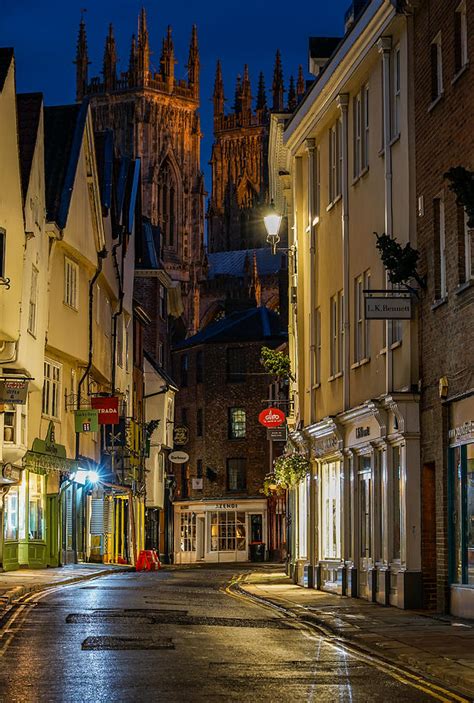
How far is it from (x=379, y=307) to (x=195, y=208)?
147 meters

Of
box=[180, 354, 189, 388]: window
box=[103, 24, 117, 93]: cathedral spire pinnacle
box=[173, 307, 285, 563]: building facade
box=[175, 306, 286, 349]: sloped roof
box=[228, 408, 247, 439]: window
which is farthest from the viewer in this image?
box=[103, 24, 117, 93]: cathedral spire pinnacle

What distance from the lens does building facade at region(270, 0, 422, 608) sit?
24594mm

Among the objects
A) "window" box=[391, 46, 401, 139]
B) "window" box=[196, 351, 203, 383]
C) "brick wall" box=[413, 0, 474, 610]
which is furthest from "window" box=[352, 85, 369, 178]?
"window" box=[196, 351, 203, 383]

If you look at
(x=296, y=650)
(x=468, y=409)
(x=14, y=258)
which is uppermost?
(x=14, y=258)

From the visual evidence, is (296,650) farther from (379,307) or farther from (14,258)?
(14,258)

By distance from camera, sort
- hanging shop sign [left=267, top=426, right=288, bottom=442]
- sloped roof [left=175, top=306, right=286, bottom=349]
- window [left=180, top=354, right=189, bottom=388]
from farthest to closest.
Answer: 1. window [left=180, top=354, right=189, bottom=388]
2. sloped roof [left=175, top=306, right=286, bottom=349]
3. hanging shop sign [left=267, top=426, right=288, bottom=442]

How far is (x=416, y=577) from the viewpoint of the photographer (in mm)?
23781

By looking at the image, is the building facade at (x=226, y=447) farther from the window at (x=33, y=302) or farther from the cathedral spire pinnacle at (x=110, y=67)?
the cathedral spire pinnacle at (x=110, y=67)

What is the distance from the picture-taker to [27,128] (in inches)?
1512

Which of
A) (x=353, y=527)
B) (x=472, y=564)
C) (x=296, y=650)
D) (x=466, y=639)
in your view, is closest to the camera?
(x=296, y=650)

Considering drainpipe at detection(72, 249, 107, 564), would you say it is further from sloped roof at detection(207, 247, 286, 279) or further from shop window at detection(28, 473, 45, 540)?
sloped roof at detection(207, 247, 286, 279)

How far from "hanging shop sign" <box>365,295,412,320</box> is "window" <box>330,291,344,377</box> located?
6.43m

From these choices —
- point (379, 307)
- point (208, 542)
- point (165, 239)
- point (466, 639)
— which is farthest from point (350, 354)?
point (165, 239)

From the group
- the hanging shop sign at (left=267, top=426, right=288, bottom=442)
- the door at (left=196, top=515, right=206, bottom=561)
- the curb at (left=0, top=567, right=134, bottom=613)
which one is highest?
the hanging shop sign at (left=267, top=426, right=288, bottom=442)
